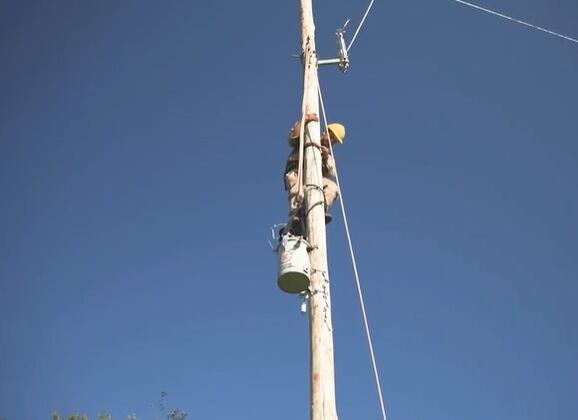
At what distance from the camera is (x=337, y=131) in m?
5.23

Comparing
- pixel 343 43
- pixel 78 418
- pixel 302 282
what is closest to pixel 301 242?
pixel 302 282

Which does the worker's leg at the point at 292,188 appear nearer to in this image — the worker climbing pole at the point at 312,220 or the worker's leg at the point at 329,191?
the worker climbing pole at the point at 312,220

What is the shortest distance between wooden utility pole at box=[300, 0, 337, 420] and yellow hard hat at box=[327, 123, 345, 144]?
0.31 metres

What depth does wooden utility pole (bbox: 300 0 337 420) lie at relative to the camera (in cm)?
345

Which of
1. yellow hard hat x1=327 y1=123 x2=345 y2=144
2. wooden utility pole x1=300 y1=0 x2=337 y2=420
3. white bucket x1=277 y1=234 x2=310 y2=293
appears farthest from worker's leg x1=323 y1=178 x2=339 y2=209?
white bucket x1=277 y1=234 x2=310 y2=293

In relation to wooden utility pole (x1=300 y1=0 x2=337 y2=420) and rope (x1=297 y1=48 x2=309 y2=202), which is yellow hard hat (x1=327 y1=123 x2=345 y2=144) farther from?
rope (x1=297 y1=48 x2=309 y2=202)

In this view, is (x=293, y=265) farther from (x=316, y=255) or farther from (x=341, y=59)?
(x=341, y=59)

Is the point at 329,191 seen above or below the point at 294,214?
above

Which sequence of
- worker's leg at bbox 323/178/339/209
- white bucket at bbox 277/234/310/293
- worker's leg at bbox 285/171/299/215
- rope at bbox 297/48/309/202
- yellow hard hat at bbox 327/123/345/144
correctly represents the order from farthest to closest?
yellow hard hat at bbox 327/123/345/144 < worker's leg at bbox 323/178/339/209 < worker's leg at bbox 285/171/299/215 < rope at bbox 297/48/309/202 < white bucket at bbox 277/234/310/293

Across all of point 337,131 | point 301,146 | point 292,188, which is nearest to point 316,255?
point 292,188

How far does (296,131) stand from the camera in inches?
194

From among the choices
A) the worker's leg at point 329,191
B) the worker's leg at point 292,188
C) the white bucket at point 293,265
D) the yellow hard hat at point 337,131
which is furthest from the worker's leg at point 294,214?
the yellow hard hat at point 337,131

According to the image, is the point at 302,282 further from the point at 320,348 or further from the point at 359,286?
the point at 359,286

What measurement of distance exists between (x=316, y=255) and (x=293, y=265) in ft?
0.88
